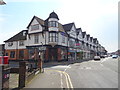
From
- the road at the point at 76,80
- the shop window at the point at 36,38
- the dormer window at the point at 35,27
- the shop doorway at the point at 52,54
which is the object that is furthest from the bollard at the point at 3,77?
the dormer window at the point at 35,27

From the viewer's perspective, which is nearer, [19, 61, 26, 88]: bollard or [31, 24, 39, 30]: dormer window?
[19, 61, 26, 88]: bollard

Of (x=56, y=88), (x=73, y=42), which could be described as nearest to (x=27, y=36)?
(x=73, y=42)

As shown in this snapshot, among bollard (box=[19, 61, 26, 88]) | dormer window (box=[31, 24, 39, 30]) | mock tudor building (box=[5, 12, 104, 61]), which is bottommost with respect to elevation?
bollard (box=[19, 61, 26, 88])

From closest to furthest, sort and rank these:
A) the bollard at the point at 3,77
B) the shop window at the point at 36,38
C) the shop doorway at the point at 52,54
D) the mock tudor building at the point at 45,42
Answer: the bollard at the point at 3,77
the mock tudor building at the point at 45,42
the shop doorway at the point at 52,54
the shop window at the point at 36,38

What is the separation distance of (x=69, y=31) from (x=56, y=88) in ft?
105

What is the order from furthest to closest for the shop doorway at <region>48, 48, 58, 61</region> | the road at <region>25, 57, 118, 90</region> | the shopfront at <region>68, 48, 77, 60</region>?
the shopfront at <region>68, 48, 77, 60</region> < the shop doorway at <region>48, 48, 58, 61</region> < the road at <region>25, 57, 118, 90</region>

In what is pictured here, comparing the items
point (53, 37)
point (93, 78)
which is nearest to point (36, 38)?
point (53, 37)

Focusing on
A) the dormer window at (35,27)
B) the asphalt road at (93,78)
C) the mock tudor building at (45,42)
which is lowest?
the asphalt road at (93,78)

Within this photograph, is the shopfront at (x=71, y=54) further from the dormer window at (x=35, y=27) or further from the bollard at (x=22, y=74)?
the bollard at (x=22, y=74)

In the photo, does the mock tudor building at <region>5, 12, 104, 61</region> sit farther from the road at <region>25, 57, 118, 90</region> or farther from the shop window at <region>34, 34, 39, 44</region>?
the road at <region>25, 57, 118, 90</region>

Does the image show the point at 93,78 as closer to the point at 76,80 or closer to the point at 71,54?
the point at 76,80

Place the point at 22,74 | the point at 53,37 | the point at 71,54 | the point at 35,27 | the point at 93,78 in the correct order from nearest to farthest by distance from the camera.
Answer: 1. the point at 22,74
2. the point at 93,78
3. the point at 53,37
4. the point at 35,27
5. the point at 71,54

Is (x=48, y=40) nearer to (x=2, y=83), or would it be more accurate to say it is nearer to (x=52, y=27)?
(x=52, y=27)

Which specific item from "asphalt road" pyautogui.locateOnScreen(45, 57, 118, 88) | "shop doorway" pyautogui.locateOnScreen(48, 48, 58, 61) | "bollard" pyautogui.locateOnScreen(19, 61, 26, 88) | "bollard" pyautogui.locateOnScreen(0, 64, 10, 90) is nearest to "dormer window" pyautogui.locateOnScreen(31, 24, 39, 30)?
"shop doorway" pyautogui.locateOnScreen(48, 48, 58, 61)
